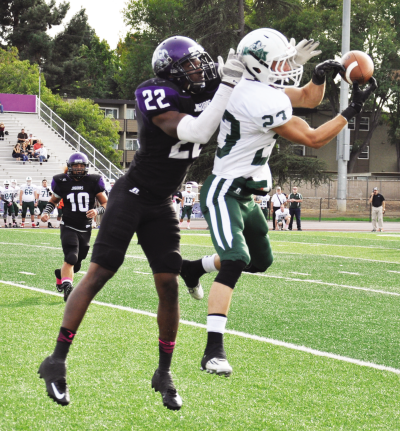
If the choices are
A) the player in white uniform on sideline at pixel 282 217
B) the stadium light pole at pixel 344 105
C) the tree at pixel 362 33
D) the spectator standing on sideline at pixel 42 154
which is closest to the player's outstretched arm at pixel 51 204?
the player in white uniform on sideline at pixel 282 217

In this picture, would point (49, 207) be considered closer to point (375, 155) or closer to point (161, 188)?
point (161, 188)

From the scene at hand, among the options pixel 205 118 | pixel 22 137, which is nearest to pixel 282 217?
pixel 22 137

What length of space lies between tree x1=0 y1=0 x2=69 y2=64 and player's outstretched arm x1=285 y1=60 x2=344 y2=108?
50.5 m

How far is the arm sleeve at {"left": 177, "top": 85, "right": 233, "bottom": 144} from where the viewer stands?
3.19m

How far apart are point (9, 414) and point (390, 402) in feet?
7.80

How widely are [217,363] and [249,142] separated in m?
1.33

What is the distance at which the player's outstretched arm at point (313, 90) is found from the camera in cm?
388

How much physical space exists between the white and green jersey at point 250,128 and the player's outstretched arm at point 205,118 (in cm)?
35

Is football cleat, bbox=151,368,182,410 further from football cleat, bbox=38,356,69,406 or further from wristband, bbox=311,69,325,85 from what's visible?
wristband, bbox=311,69,325,85

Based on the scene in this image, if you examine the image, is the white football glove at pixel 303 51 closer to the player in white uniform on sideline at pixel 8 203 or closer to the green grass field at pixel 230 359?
the green grass field at pixel 230 359

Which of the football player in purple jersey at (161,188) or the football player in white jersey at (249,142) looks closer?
the football player in purple jersey at (161,188)

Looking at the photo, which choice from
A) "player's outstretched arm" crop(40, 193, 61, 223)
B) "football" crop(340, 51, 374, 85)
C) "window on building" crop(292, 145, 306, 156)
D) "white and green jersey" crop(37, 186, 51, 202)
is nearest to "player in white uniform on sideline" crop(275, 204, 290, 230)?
"white and green jersey" crop(37, 186, 51, 202)

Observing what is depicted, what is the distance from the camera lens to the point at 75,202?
7.61m

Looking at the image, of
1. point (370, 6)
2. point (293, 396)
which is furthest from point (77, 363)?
point (370, 6)
